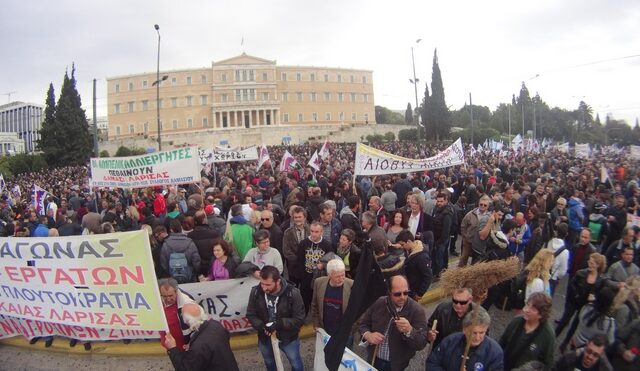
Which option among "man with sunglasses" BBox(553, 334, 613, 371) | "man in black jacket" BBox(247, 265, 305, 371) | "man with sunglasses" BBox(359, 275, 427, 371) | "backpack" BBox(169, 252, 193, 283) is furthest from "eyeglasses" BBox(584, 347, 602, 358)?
"backpack" BBox(169, 252, 193, 283)

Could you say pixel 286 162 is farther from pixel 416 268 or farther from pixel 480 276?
pixel 480 276

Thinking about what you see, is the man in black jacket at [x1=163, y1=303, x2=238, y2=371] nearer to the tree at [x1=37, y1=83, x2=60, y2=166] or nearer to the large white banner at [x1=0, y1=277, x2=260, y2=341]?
the large white banner at [x1=0, y1=277, x2=260, y2=341]

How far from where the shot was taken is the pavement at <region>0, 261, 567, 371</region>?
465cm

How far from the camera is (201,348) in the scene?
123 inches

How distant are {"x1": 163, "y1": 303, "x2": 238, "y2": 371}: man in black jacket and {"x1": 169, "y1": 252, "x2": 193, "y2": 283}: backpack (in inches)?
65.1

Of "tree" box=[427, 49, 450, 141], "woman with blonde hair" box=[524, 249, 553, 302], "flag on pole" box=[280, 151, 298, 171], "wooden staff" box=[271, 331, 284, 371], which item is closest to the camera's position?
"wooden staff" box=[271, 331, 284, 371]

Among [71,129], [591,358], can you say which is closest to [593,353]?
[591,358]

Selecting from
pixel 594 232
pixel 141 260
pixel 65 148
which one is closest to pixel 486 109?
pixel 65 148

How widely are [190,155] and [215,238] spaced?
441 cm

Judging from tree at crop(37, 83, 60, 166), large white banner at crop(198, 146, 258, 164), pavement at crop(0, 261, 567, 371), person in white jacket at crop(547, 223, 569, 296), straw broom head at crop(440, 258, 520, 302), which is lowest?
pavement at crop(0, 261, 567, 371)

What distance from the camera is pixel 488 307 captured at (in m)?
5.13

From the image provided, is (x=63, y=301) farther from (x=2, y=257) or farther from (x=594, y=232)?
(x=594, y=232)

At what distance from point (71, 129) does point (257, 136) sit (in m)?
Answer: 30.6

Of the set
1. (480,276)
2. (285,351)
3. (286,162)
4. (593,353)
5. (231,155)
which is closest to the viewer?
(593,353)
